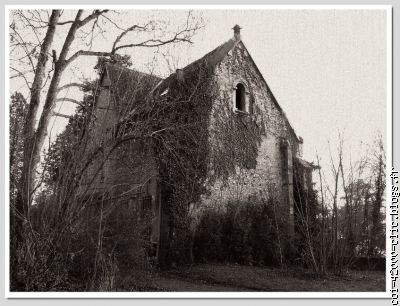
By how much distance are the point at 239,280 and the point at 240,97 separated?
9247mm

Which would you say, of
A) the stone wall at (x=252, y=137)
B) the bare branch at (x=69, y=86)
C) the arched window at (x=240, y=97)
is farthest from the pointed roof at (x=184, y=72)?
the arched window at (x=240, y=97)

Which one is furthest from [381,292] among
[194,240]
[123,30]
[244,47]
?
[244,47]

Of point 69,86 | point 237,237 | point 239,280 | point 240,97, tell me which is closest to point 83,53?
point 69,86

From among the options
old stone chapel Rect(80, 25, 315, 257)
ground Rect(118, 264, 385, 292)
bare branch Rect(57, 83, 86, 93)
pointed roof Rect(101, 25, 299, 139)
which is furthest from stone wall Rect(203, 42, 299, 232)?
bare branch Rect(57, 83, 86, 93)

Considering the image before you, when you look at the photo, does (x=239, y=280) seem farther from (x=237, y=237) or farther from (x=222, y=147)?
(x=222, y=147)

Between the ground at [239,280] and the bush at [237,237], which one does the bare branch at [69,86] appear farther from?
Result: the bush at [237,237]

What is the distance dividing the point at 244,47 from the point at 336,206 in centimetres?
907

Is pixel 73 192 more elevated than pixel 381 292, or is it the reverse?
pixel 73 192

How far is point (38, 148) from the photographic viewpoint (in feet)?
36.2

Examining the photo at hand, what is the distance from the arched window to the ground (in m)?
7.35

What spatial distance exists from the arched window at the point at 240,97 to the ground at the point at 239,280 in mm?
7349

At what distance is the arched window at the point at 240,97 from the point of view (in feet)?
62.1

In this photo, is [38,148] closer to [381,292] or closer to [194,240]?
[194,240]

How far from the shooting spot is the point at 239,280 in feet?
41.3
